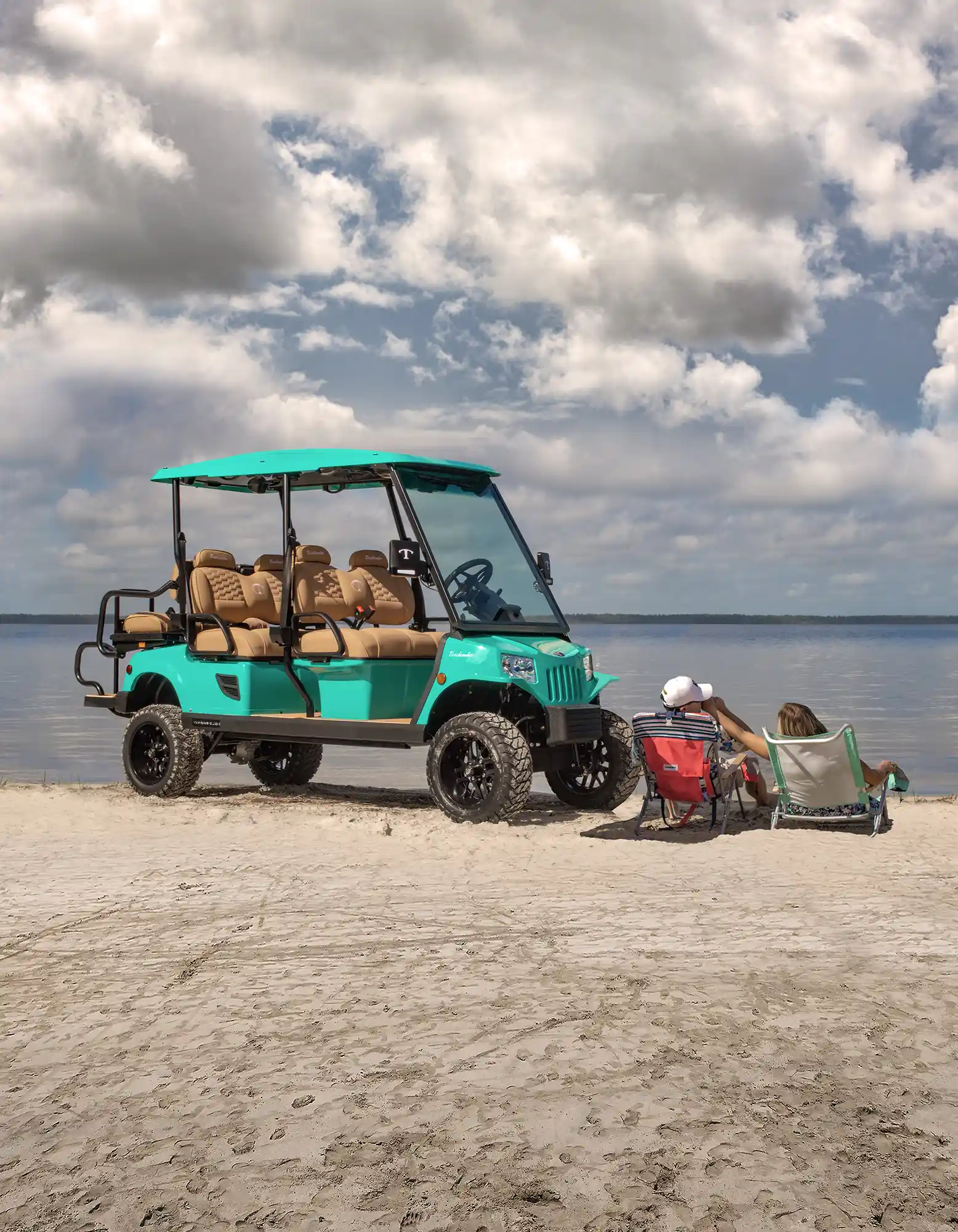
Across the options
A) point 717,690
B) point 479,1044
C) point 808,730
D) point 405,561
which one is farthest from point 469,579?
point 717,690

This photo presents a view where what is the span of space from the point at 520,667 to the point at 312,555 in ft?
9.19

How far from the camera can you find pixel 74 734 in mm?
22688

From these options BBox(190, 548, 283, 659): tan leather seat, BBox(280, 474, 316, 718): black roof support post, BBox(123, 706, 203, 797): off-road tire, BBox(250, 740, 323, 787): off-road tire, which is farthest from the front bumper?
BBox(250, 740, 323, 787): off-road tire

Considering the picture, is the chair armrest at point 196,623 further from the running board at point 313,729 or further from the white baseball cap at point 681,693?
the white baseball cap at point 681,693

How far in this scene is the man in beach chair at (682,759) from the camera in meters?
9.45

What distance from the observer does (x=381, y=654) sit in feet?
35.1

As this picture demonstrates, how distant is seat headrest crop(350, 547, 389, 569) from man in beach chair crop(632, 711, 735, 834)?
3.12 m

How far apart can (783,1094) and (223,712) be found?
8327 millimetres

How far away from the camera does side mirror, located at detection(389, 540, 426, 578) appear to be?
9727mm

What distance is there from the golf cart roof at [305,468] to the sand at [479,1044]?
351cm

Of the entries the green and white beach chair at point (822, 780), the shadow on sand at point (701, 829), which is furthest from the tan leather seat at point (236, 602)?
the green and white beach chair at point (822, 780)

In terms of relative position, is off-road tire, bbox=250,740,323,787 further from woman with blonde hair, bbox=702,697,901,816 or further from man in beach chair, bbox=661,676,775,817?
woman with blonde hair, bbox=702,697,901,816

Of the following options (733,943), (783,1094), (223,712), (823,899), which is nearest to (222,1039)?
(783,1094)

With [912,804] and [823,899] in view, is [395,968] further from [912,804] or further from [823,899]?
[912,804]
